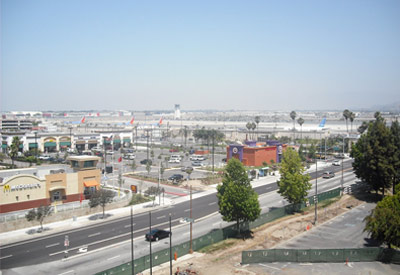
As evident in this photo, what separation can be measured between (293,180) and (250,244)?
444 inches

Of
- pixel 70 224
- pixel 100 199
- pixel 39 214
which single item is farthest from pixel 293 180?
pixel 39 214

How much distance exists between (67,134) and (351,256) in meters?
86.7

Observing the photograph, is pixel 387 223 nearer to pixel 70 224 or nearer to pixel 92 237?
pixel 92 237

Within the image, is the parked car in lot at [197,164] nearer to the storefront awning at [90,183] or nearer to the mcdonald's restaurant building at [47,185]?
the mcdonald's restaurant building at [47,185]

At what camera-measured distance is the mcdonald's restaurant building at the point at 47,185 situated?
36844 millimetres

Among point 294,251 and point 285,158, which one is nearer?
point 294,251

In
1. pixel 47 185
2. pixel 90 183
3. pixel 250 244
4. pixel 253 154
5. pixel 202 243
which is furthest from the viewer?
pixel 253 154

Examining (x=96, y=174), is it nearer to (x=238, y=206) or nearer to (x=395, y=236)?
(x=238, y=206)

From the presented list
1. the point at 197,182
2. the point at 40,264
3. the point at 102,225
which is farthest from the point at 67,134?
the point at 40,264

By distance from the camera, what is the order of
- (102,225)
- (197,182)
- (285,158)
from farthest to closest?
1. (197,182)
2. (285,158)
3. (102,225)

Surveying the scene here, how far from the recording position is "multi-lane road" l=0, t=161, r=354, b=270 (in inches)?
1107

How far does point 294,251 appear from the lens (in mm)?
28031

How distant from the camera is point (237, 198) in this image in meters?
31.9

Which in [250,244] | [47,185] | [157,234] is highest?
[47,185]
